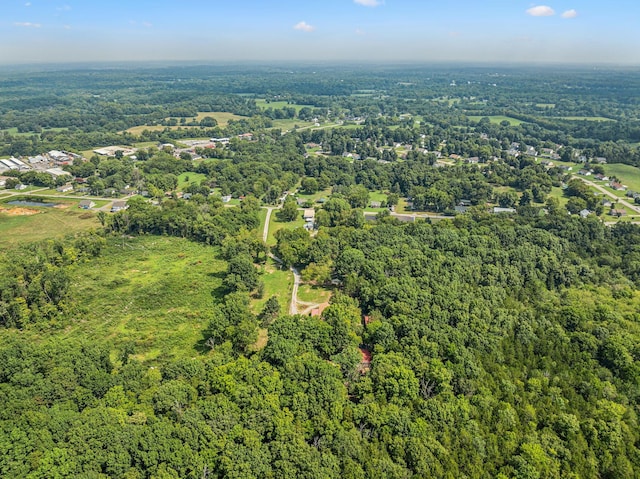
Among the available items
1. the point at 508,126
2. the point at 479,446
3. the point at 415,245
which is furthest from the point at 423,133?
the point at 479,446

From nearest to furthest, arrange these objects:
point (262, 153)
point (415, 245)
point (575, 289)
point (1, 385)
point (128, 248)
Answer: point (1, 385), point (575, 289), point (415, 245), point (128, 248), point (262, 153)

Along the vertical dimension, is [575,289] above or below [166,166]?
below

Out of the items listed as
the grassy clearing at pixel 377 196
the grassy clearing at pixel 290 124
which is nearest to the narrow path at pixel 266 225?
the grassy clearing at pixel 377 196

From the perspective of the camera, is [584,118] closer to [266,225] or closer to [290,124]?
[290,124]

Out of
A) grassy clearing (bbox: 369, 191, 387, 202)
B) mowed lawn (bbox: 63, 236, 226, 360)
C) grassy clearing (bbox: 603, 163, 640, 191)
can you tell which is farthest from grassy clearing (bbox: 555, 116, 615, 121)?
mowed lawn (bbox: 63, 236, 226, 360)

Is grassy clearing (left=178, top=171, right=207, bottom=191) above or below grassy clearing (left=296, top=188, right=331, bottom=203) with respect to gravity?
above

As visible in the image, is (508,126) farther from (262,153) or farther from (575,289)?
(575,289)

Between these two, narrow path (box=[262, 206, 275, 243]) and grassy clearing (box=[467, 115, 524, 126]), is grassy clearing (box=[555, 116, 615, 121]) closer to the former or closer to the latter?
grassy clearing (box=[467, 115, 524, 126])
